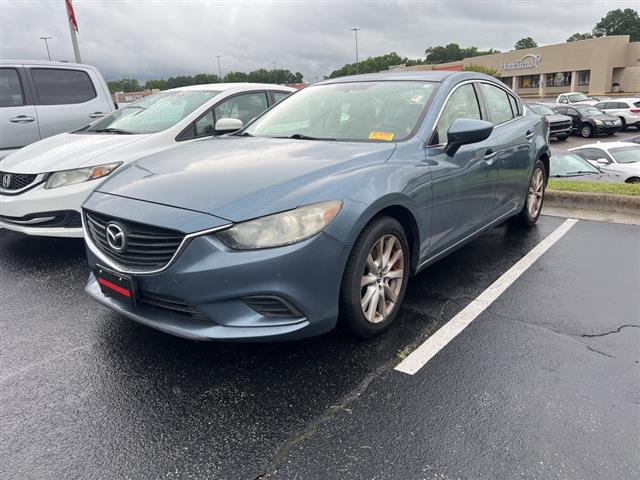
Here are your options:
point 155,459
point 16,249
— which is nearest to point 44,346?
point 155,459

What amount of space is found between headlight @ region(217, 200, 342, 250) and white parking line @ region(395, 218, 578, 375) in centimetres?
97

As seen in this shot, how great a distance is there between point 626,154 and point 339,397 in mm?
12995

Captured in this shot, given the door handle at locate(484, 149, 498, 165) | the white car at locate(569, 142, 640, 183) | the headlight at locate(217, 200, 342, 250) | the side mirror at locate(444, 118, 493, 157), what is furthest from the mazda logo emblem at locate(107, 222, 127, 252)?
the white car at locate(569, 142, 640, 183)

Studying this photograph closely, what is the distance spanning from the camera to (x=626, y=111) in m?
26.1

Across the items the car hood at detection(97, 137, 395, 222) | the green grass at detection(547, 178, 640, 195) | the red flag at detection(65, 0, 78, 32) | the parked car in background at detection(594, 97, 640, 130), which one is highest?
the red flag at detection(65, 0, 78, 32)

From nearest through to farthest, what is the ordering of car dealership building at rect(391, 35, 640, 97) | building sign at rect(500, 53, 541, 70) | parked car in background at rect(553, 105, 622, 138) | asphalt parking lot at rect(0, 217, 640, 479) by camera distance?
asphalt parking lot at rect(0, 217, 640, 479), parked car in background at rect(553, 105, 622, 138), car dealership building at rect(391, 35, 640, 97), building sign at rect(500, 53, 541, 70)

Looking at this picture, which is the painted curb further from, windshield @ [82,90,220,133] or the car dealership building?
the car dealership building

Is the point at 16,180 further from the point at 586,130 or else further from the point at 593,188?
the point at 586,130

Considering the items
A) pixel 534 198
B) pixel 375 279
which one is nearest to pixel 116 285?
pixel 375 279

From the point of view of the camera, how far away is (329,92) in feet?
13.6

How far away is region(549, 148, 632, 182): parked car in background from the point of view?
9953 mm

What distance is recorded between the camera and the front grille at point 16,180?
179 inches

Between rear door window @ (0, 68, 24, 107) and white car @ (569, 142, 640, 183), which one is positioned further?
white car @ (569, 142, 640, 183)

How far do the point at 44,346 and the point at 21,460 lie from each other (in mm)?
1132
